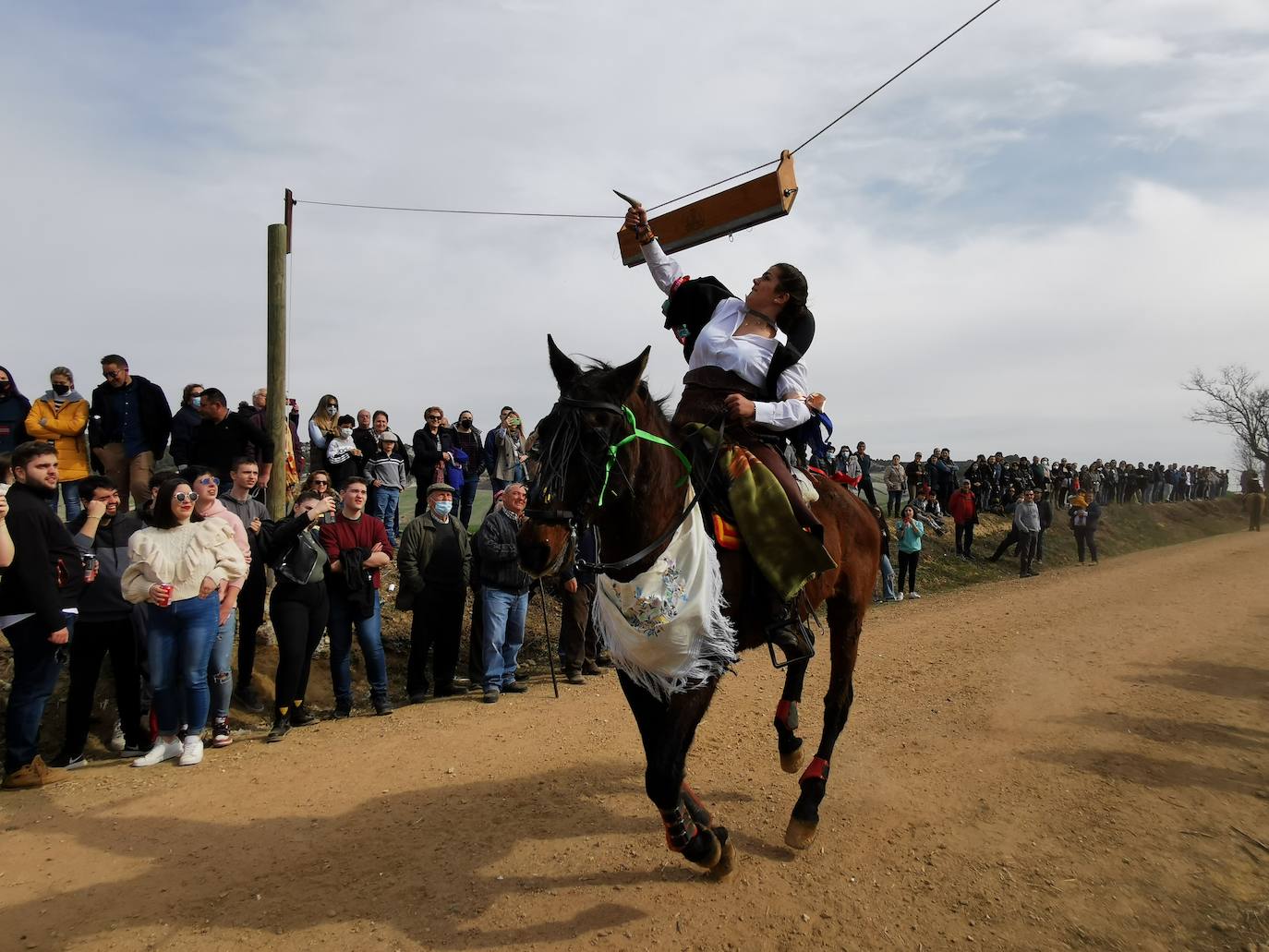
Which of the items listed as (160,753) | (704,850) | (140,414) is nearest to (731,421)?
(704,850)

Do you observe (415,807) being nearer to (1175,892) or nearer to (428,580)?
(428,580)

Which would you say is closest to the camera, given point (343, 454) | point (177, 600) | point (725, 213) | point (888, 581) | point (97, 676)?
point (725, 213)

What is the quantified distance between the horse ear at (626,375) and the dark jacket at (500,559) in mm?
5092

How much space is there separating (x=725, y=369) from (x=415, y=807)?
11.6 feet

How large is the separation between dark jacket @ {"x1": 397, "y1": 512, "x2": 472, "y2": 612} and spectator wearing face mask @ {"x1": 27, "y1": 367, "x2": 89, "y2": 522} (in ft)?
11.8

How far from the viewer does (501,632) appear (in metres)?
8.41

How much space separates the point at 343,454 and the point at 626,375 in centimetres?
808

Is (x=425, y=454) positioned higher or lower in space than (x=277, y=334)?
lower

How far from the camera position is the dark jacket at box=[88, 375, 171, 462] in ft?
27.8

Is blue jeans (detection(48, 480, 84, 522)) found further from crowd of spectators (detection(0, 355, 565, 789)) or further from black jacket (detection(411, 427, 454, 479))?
black jacket (detection(411, 427, 454, 479))

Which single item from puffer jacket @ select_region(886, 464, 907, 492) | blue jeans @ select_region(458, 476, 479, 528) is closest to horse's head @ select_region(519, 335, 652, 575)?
blue jeans @ select_region(458, 476, 479, 528)

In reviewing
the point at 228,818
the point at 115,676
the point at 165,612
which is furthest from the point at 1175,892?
the point at 115,676

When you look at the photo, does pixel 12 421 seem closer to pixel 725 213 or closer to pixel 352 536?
pixel 352 536

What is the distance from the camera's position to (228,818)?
16.5 feet
